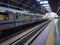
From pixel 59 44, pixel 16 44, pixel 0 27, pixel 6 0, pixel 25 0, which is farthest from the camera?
pixel 25 0

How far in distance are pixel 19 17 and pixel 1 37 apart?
19.2ft

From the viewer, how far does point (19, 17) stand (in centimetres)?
1666

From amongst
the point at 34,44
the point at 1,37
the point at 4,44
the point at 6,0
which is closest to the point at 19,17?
the point at 6,0

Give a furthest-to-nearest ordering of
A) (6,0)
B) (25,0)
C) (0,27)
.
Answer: (25,0) → (6,0) → (0,27)

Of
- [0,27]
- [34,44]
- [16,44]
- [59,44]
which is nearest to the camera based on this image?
[59,44]

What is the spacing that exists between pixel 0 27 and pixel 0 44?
1.45m

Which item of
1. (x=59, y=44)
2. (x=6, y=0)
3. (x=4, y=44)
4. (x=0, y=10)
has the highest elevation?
(x=6, y=0)

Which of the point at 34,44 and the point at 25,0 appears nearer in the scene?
the point at 34,44

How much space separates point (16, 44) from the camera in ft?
23.2

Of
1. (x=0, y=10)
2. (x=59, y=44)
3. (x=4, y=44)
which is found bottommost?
(x=4, y=44)

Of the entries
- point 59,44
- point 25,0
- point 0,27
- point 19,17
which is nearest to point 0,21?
point 0,27

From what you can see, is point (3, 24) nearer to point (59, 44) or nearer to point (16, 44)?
point (16, 44)

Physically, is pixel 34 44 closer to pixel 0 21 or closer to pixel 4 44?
pixel 4 44

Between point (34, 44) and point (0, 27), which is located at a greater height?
point (0, 27)
